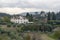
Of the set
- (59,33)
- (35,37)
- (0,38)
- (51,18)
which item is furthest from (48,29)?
(51,18)

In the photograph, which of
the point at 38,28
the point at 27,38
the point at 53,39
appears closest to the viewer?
the point at 27,38

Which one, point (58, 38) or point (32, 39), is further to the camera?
point (58, 38)

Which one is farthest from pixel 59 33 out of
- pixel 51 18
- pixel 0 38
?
pixel 51 18

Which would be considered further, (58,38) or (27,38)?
(58,38)

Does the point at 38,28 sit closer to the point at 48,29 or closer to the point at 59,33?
the point at 48,29

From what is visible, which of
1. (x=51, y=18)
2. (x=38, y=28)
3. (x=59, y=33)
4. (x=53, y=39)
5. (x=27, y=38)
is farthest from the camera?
(x=51, y=18)

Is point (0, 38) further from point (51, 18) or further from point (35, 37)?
point (51, 18)

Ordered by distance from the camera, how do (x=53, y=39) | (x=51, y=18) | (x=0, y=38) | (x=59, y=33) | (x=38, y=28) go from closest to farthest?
(x=0, y=38) → (x=53, y=39) → (x=59, y=33) → (x=38, y=28) → (x=51, y=18)

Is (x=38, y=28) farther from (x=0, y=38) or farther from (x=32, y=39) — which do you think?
(x=0, y=38)

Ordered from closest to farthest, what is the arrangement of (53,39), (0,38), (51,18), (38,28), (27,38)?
(0,38) < (27,38) < (53,39) < (38,28) < (51,18)
